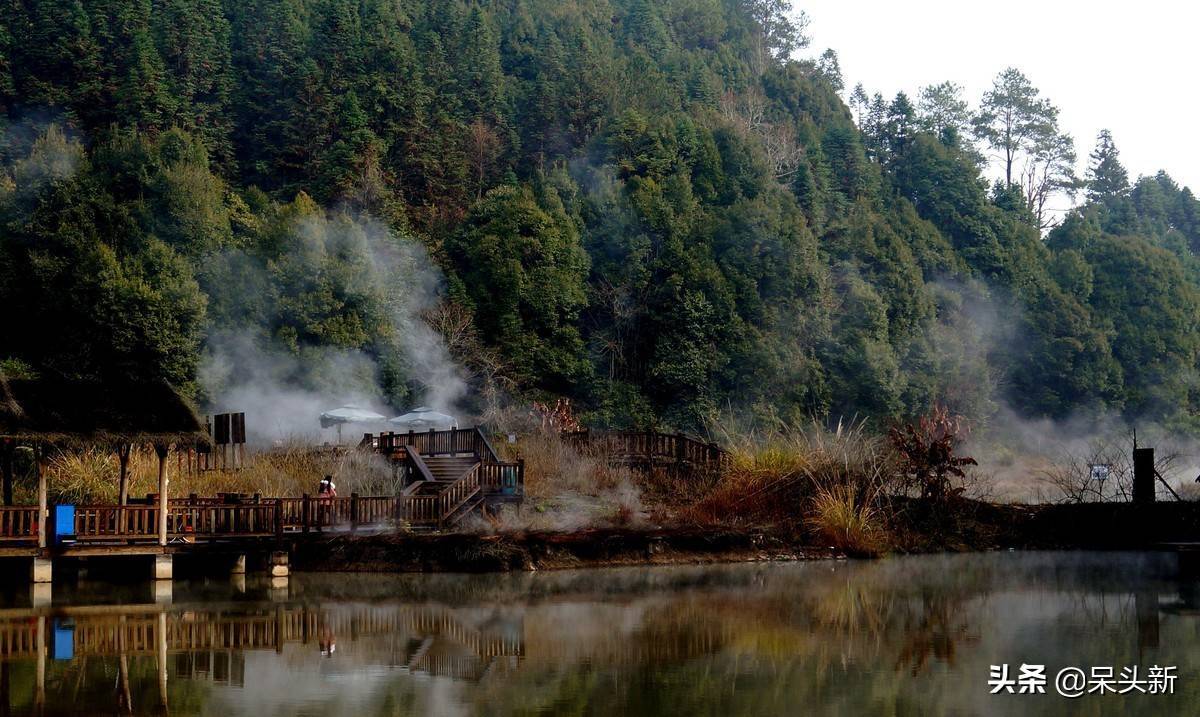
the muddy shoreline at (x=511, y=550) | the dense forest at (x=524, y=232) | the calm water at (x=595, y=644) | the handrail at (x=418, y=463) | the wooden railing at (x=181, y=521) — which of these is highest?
the dense forest at (x=524, y=232)

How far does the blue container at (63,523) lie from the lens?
2217 cm

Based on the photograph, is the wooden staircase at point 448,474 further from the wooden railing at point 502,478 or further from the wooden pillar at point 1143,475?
the wooden pillar at point 1143,475

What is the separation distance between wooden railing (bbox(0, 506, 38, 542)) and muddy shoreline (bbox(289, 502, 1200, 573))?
444cm

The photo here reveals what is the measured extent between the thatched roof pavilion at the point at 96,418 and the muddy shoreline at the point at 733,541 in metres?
3.41

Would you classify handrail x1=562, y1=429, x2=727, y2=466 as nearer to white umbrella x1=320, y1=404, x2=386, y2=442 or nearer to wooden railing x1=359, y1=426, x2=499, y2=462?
wooden railing x1=359, y1=426, x2=499, y2=462

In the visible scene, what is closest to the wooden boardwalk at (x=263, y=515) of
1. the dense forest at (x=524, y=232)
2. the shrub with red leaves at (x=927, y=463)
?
the shrub with red leaves at (x=927, y=463)

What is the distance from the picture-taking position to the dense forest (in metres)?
44.9

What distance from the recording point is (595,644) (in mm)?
16172

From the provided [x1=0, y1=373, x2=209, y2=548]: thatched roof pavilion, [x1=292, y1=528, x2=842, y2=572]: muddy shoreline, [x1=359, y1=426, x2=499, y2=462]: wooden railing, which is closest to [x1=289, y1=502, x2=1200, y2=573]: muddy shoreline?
[x1=292, y1=528, x2=842, y2=572]: muddy shoreline

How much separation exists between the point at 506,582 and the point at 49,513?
302 inches

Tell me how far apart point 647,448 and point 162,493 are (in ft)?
49.7

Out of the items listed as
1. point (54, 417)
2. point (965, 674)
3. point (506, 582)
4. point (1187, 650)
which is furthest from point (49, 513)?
point (1187, 650)

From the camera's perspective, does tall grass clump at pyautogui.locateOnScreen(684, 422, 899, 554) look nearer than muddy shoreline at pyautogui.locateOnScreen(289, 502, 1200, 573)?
No

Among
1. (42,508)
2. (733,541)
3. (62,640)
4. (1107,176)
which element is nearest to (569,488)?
(733,541)
